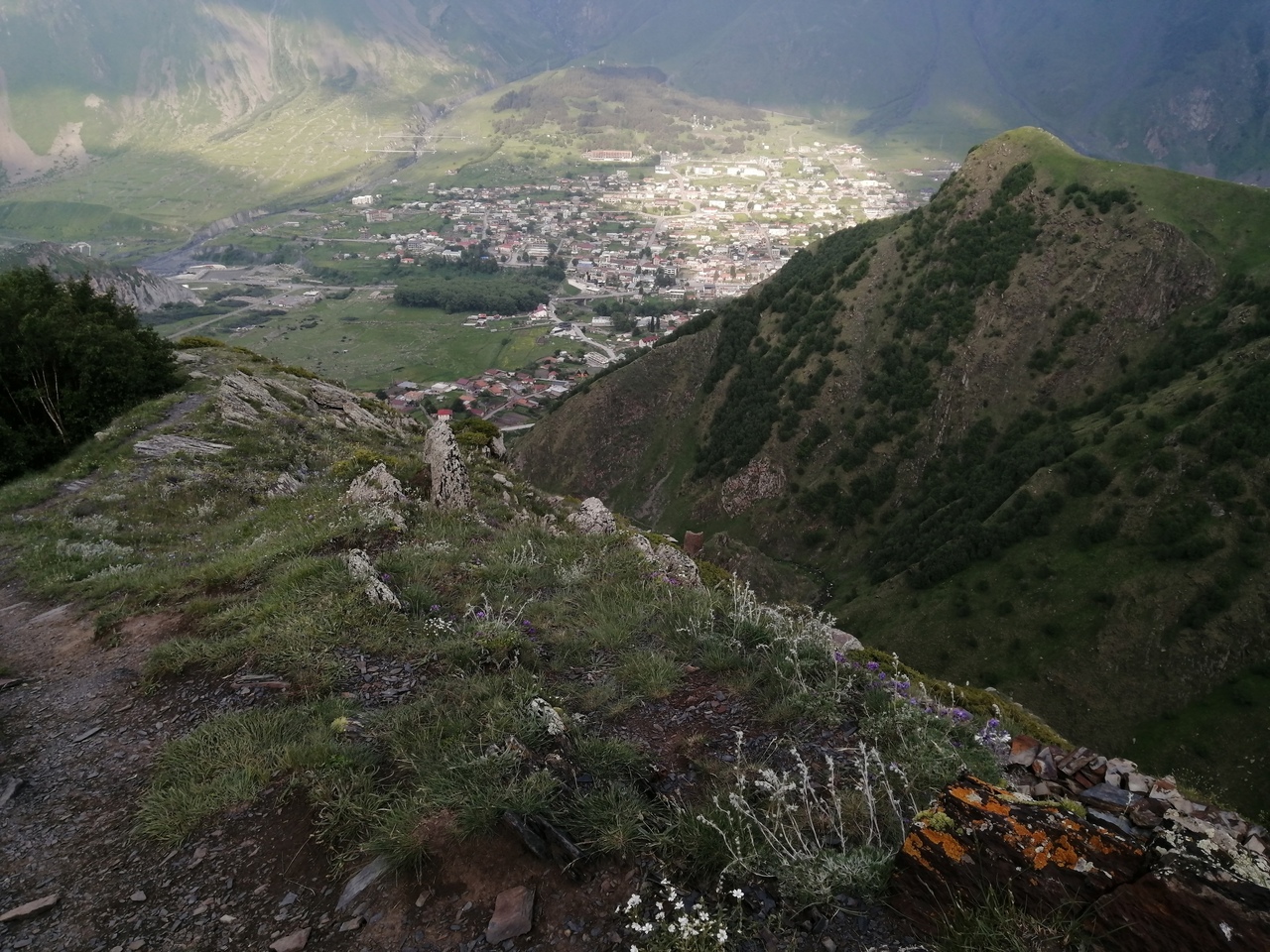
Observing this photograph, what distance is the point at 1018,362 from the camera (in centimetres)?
9006

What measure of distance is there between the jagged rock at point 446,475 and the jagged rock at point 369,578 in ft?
18.7

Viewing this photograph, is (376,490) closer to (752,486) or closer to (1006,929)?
(1006,929)

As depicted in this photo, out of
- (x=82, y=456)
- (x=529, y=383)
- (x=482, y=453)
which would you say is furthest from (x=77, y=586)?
(x=529, y=383)

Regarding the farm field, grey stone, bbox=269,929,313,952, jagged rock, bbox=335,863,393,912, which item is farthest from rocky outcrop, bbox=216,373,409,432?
the farm field

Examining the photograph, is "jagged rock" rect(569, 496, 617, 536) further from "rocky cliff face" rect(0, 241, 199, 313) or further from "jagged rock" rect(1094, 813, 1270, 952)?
"rocky cliff face" rect(0, 241, 199, 313)

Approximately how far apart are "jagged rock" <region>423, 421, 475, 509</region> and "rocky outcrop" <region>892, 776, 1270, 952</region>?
549 inches

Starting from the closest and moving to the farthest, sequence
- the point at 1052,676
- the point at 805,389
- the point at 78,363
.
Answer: the point at 78,363
the point at 1052,676
the point at 805,389

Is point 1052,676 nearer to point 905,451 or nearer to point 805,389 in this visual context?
point 905,451

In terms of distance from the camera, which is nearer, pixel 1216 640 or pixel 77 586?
pixel 77 586

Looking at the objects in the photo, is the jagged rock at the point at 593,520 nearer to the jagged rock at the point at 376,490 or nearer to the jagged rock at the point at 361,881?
the jagged rock at the point at 376,490

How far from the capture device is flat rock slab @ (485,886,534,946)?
15.1 ft

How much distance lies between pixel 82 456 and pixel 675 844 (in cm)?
2729

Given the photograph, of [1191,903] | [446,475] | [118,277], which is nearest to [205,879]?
[1191,903]

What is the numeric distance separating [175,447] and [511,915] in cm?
2536
